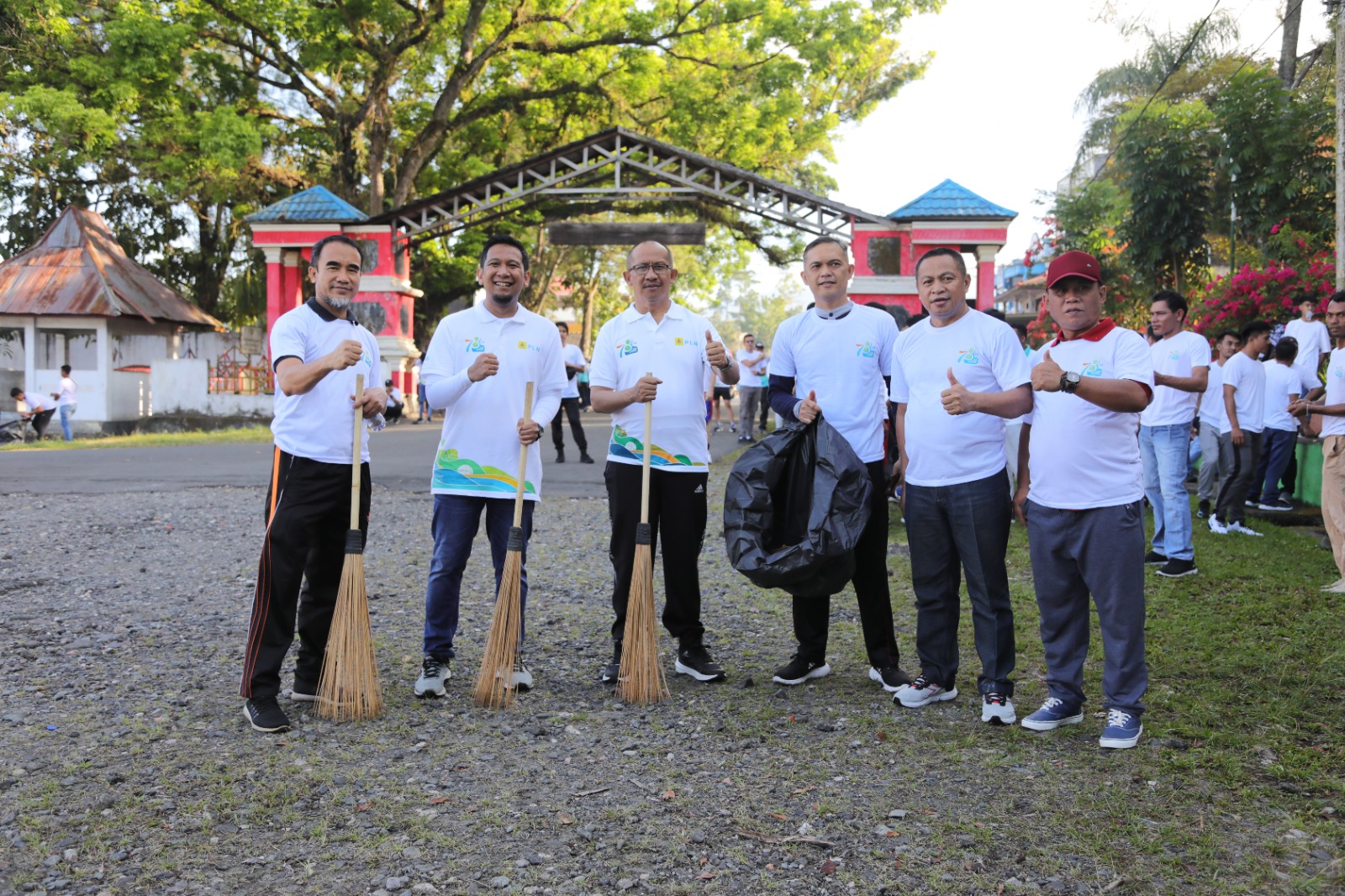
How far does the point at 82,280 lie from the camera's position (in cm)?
2478

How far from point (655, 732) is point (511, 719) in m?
0.59

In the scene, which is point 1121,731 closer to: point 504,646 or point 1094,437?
point 1094,437

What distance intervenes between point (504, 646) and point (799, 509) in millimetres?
1340

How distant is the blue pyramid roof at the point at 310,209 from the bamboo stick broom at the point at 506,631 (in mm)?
20563

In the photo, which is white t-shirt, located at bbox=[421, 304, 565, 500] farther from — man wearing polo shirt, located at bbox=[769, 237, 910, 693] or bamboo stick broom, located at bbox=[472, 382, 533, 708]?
man wearing polo shirt, located at bbox=[769, 237, 910, 693]

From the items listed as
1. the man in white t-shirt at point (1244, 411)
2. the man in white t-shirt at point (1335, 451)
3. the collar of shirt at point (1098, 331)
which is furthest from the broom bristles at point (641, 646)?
the man in white t-shirt at point (1244, 411)

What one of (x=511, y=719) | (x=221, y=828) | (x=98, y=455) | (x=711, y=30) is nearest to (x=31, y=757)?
(x=221, y=828)

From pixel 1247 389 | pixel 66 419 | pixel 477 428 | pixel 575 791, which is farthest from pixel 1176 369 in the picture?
pixel 66 419

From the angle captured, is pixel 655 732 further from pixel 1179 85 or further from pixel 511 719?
pixel 1179 85

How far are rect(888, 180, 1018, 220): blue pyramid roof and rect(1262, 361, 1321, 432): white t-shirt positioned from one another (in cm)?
1354

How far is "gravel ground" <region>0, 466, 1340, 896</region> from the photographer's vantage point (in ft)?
9.71

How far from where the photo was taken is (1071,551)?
4102 mm

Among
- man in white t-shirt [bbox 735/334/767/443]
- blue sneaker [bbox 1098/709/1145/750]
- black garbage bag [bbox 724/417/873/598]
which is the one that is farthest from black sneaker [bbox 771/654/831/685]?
man in white t-shirt [bbox 735/334/767/443]

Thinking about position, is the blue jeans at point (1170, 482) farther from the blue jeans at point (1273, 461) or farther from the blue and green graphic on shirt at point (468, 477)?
the blue and green graphic on shirt at point (468, 477)
